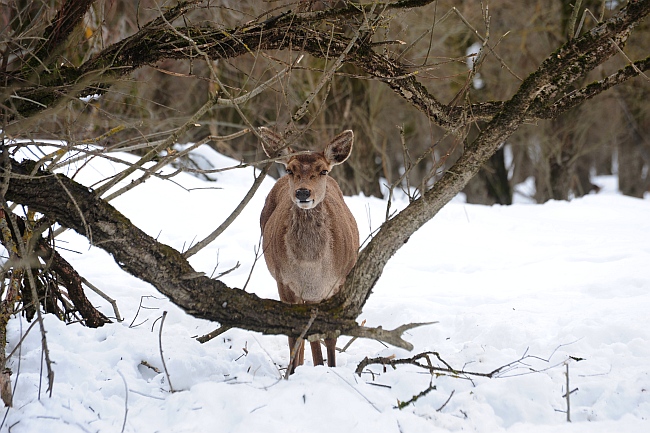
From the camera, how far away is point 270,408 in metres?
4.00

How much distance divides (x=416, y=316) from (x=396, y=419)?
106 inches

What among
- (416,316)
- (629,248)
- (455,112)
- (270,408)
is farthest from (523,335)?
(629,248)

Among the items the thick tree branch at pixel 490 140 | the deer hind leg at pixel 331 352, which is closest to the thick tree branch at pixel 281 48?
the thick tree branch at pixel 490 140

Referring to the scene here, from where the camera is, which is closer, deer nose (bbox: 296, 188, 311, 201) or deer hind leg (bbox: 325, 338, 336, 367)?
deer hind leg (bbox: 325, 338, 336, 367)

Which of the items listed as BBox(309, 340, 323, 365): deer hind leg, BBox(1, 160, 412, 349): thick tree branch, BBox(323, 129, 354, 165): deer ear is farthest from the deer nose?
BBox(1, 160, 412, 349): thick tree branch

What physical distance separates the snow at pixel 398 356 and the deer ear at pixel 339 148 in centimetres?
162

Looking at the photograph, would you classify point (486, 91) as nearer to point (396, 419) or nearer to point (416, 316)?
point (416, 316)

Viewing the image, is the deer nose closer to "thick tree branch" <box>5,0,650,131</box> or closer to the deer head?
the deer head

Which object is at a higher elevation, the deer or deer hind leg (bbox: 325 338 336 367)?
→ the deer

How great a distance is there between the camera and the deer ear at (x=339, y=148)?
6.31 m

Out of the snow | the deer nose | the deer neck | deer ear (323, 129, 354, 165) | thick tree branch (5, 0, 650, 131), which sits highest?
deer ear (323, 129, 354, 165)

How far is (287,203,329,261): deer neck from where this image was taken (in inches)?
237

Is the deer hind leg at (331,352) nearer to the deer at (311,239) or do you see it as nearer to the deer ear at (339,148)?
the deer at (311,239)

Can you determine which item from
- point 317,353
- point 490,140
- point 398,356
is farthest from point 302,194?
point 490,140
